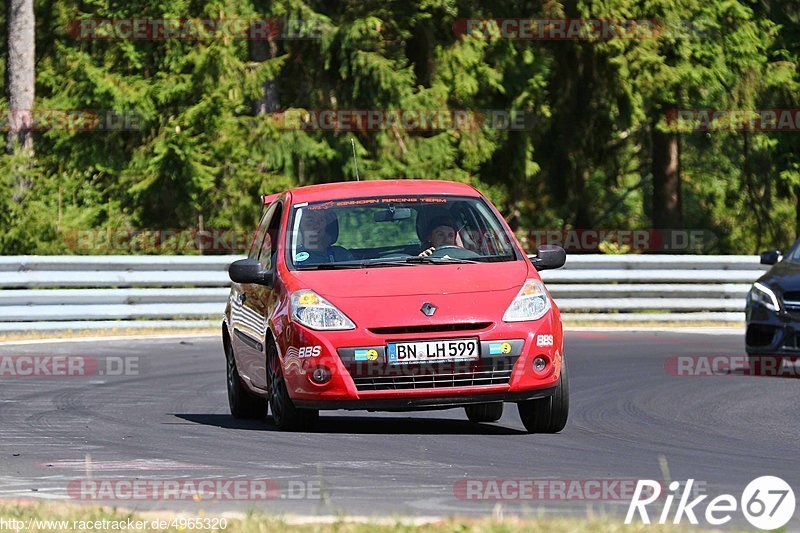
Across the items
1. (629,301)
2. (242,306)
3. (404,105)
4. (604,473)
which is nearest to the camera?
(604,473)

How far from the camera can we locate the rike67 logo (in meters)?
6.81

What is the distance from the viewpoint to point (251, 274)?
10828 mm

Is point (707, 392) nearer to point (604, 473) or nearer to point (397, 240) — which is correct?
point (397, 240)

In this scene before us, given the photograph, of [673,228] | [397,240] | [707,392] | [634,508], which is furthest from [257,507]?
[673,228]

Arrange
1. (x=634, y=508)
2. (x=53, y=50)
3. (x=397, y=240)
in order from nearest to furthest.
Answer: (x=634, y=508) < (x=397, y=240) < (x=53, y=50)

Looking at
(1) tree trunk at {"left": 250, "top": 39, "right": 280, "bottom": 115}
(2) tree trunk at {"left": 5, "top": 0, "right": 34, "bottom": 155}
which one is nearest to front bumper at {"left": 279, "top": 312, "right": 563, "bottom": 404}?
(2) tree trunk at {"left": 5, "top": 0, "right": 34, "bottom": 155}

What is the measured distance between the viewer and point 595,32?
3203 cm

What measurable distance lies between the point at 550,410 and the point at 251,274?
218 centimetres

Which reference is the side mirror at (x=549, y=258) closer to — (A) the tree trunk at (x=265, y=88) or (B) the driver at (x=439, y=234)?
(B) the driver at (x=439, y=234)

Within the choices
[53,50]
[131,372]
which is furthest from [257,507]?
[53,50]

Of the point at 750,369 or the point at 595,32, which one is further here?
the point at 595,32

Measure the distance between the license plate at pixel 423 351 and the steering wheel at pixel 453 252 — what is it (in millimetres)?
1031

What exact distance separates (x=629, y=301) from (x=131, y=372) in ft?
31.0

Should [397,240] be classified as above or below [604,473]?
above
